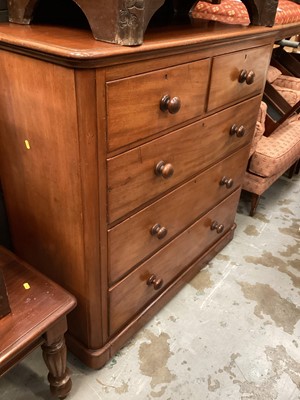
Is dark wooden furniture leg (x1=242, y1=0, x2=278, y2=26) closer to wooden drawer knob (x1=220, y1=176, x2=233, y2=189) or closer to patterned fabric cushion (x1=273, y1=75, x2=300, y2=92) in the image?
wooden drawer knob (x1=220, y1=176, x2=233, y2=189)

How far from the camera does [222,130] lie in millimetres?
1412

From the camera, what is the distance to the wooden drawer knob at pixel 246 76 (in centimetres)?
134

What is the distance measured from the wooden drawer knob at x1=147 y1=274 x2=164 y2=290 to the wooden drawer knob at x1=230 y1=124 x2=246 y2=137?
26.4 inches

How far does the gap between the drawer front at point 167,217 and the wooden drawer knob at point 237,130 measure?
12 cm

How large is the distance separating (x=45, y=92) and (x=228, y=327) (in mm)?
1213

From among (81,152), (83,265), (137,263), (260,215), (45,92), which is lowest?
(260,215)

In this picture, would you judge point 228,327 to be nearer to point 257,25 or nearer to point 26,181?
point 26,181

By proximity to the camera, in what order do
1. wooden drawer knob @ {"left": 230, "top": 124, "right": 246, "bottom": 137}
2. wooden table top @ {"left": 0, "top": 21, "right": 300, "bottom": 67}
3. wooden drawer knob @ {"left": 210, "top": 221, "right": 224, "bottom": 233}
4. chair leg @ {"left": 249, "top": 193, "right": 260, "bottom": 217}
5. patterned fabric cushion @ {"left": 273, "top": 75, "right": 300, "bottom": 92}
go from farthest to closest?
patterned fabric cushion @ {"left": 273, "top": 75, "right": 300, "bottom": 92}
chair leg @ {"left": 249, "top": 193, "right": 260, "bottom": 217}
wooden drawer knob @ {"left": 210, "top": 221, "right": 224, "bottom": 233}
wooden drawer knob @ {"left": 230, "top": 124, "right": 246, "bottom": 137}
wooden table top @ {"left": 0, "top": 21, "right": 300, "bottom": 67}

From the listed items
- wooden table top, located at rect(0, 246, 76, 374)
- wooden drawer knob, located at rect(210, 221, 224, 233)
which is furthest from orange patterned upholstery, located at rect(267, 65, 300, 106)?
wooden table top, located at rect(0, 246, 76, 374)

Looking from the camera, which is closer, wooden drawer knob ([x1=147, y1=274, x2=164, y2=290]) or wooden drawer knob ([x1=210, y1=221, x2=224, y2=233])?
wooden drawer knob ([x1=147, y1=274, x2=164, y2=290])

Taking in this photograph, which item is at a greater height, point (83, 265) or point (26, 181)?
point (26, 181)

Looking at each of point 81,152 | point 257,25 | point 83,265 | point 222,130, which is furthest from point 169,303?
point 257,25

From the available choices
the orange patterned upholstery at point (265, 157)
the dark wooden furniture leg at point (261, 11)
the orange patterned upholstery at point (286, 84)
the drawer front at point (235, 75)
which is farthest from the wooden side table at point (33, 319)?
the orange patterned upholstery at point (286, 84)

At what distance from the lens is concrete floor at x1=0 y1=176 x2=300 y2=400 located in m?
1.29
